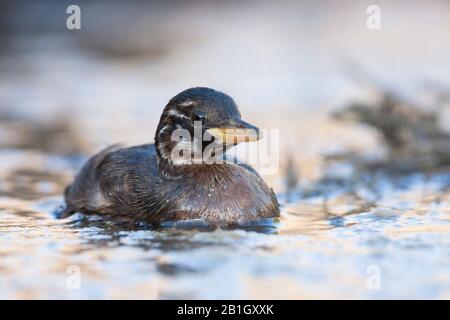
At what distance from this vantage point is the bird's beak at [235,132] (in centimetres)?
806

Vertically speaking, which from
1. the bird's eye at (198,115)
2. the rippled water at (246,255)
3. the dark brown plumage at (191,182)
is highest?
the bird's eye at (198,115)

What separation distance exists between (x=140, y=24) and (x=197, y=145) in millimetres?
13279

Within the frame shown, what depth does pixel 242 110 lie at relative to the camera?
14375 millimetres

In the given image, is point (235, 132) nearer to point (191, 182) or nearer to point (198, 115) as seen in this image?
point (198, 115)

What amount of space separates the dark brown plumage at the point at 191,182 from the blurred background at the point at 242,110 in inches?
14.5

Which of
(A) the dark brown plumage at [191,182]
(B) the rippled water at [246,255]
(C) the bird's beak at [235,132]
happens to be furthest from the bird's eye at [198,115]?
(B) the rippled water at [246,255]

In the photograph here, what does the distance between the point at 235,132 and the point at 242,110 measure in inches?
246

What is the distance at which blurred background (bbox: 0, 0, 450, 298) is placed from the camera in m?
7.00

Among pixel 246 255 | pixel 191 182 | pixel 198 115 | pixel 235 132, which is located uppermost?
pixel 198 115

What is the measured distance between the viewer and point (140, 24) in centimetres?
2125

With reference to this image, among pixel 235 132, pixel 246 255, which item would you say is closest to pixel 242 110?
pixel 235 132

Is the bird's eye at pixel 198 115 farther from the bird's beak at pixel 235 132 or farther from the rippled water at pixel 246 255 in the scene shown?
the rippled water at pixel 246 255

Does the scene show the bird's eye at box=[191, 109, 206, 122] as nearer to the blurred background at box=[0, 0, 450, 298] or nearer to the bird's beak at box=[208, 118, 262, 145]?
the bird's beak at box=[208, 118, 262, 145]
